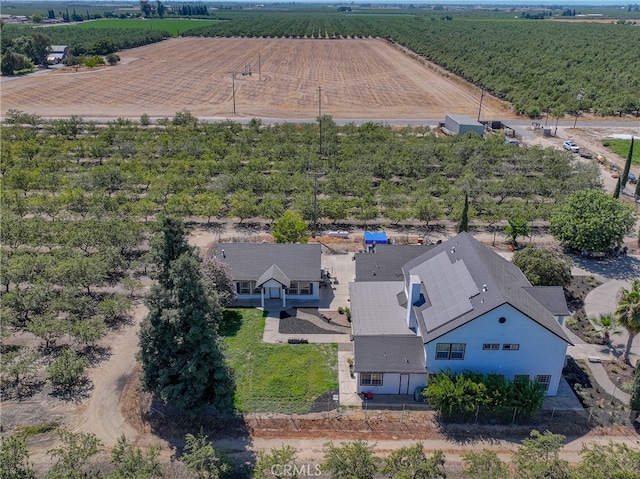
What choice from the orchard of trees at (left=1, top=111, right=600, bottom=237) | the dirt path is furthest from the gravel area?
the orchard of trees at (left=1, top=111, right=600, bottom=237)

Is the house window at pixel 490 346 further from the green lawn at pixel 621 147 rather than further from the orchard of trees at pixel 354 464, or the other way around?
the green lawn at pixel 621 147

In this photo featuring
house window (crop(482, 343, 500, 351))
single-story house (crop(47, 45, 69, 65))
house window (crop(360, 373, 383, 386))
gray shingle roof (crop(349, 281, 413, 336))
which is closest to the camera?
house window (crop(482, 343, 500, 351))

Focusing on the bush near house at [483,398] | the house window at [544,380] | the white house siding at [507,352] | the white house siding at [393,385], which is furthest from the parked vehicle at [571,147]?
the white house siding at [393,385]

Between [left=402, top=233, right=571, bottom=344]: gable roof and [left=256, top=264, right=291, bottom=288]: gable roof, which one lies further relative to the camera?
[left=256, top=264, right=291, bottom=288]: gable roof

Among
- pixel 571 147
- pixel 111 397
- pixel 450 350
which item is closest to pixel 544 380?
pixel 450 350

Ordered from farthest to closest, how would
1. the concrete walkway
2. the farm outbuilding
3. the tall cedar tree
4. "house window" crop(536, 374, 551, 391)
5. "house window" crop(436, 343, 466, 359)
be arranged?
the farm outbuilding, the concrete walkway, "house window" crop(536, 374, 551, 391), "house window" crop(436, 343, 466, 359), the tall cedar tree

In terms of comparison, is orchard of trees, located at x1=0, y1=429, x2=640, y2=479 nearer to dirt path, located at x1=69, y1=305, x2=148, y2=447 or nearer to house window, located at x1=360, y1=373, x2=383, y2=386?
dirt path, located at x1=69, y1=305, x2=148, y2=447
